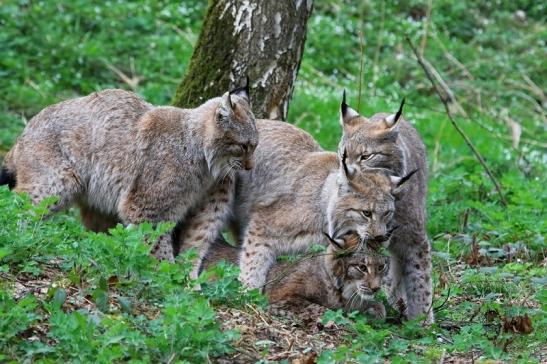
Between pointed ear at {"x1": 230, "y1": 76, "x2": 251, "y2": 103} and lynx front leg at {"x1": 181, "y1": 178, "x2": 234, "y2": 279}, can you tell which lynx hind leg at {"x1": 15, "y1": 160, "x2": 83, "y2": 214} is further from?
pointed ear at {"x1": 230, "y1": 76, "x2": 251, "y2": 103}

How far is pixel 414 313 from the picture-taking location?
7.44 meters

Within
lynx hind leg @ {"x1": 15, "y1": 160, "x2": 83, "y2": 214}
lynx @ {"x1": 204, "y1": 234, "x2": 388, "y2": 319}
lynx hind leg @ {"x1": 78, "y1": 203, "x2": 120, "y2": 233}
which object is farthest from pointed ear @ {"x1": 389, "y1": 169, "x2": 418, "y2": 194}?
lynx hind leg @ {"x1": 15, "y1": 160, "x2": 83, "y2": 214}

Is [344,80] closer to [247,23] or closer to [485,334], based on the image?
[247,23]

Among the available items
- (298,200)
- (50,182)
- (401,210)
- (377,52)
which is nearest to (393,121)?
(401,210)

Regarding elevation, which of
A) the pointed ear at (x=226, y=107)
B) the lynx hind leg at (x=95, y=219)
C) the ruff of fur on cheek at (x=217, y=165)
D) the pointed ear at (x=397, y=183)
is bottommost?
the lynx hind leg at (x=95, y=219)

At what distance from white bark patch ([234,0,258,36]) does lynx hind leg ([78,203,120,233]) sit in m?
1.92

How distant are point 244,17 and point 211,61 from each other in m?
0.47

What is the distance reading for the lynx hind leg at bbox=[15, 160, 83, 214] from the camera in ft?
24.5

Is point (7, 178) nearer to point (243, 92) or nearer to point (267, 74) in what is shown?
point (243, 92)

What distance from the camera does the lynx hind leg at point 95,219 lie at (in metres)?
7.91

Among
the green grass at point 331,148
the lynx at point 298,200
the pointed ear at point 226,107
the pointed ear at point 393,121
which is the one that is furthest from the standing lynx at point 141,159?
the pointed ear at point 393,121

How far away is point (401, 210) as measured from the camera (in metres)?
7.49

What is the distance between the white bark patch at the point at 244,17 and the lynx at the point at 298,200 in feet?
2.85

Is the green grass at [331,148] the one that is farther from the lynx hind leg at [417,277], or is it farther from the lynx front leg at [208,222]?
the lynx front leg at [208,222]
